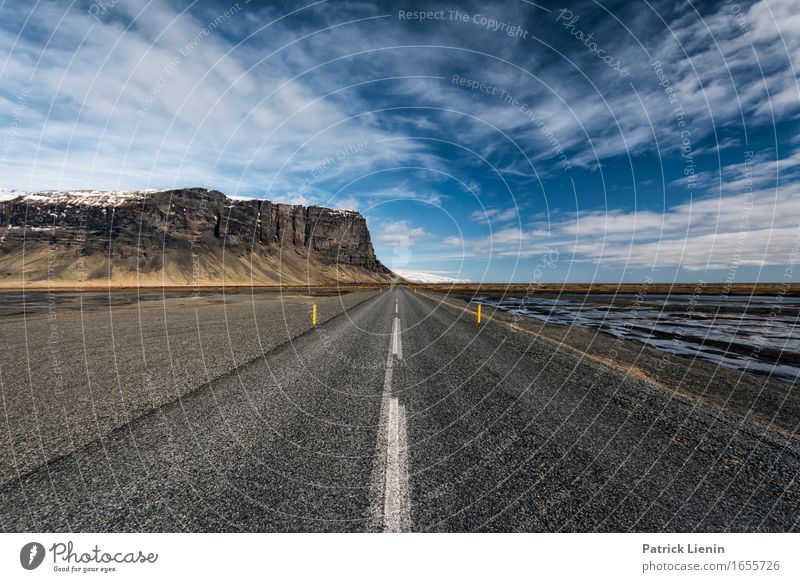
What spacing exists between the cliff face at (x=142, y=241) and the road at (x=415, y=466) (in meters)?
128

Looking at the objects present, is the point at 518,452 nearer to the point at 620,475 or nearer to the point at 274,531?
the point at 620,475

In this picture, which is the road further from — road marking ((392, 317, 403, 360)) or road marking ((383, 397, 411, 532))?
road marking ((392, 317, 403, 360))

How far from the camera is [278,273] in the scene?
153 meters

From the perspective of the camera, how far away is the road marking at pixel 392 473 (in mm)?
2951

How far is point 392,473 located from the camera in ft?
12.2

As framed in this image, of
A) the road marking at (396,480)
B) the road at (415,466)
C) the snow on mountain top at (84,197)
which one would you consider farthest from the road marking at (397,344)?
the snow on mountain top at (84,197)

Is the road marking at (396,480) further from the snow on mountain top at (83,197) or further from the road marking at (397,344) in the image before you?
the snow on mountain top at (83,197)

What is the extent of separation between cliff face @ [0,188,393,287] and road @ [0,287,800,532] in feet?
419

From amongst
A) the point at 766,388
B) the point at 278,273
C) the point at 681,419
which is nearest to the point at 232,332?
the point at 681,419

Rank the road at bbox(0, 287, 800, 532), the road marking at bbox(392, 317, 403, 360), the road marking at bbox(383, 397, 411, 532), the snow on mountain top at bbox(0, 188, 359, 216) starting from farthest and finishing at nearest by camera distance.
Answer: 1. the snow on mountain top at bbox(0, 188, 359, 216)
2. the road marking at bbox(392, 317, 403, 360)
3. the road at bbox(0, 287, 800, 532)
4. the road marking at bbox(383, 397, 411, 532)

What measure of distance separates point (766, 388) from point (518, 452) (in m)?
9.33

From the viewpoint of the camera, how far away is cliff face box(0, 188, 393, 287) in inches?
4380

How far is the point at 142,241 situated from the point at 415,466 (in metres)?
153

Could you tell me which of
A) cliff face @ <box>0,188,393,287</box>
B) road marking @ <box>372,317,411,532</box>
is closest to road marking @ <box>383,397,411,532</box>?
road marking @ <box>372,317,411,532</box>
